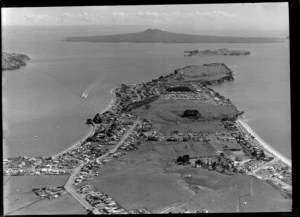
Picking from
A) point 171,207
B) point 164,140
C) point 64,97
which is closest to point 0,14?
point 64,97

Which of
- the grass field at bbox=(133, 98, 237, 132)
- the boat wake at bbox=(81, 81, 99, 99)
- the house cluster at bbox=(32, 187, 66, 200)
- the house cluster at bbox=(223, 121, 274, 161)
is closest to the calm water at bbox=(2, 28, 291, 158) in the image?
the boat wake at bbox=(81, 81, 99, 99)

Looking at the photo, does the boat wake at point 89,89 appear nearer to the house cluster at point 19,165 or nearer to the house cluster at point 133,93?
the house cluster at point 133,93

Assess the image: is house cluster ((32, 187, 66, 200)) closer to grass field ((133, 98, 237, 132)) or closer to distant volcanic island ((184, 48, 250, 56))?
A: grass field ((133, 98, 237, 132))

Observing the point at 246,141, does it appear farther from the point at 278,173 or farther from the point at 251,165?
the point at 278,173

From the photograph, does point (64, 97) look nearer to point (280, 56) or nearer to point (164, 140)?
point (164, 140)

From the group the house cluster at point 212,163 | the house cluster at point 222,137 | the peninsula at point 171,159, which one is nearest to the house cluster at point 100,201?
the peninsula at point 171,159

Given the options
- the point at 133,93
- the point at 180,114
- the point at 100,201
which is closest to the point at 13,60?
the point at 133,93

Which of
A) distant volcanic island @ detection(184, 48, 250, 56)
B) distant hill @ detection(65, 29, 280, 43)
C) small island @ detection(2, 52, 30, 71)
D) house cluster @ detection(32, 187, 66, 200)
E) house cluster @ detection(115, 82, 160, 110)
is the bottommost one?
house cluster @ detection(32, 187, 66, 200)
